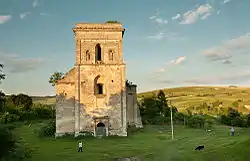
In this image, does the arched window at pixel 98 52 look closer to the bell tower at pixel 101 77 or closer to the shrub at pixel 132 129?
the bell tower at pixel 101 77

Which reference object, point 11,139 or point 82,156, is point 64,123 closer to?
point 82,156

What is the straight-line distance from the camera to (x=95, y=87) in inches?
1636

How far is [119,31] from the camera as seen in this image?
4212 centimetres

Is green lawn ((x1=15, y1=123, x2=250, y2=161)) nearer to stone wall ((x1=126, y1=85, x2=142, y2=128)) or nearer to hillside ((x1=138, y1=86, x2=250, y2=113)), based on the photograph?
stone wall ((x1=126, y1=85, x2=142, y2=128))

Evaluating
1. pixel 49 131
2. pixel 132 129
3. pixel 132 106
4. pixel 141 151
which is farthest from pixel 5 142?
pixel 132 106

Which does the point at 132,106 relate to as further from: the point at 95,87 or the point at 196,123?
the point at 196,123

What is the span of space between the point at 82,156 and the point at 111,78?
55.1 feet

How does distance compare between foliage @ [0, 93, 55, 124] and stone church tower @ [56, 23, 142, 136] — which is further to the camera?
foliage @ [0, 93, 55, 124]

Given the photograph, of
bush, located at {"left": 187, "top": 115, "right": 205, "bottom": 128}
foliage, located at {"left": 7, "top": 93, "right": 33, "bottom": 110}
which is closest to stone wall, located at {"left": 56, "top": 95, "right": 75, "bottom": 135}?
bush, located at {"left": 187, "top": 115, "right": 205, "bottom": 128}

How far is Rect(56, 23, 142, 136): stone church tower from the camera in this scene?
40.4 m

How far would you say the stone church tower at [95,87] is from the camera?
1591 inches

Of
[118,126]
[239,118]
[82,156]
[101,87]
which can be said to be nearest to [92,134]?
[118,126]

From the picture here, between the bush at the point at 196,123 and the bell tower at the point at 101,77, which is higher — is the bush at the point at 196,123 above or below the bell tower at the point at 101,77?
below

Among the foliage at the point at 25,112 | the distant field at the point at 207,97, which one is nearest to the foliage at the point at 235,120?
the distant field at the point at 207,97
